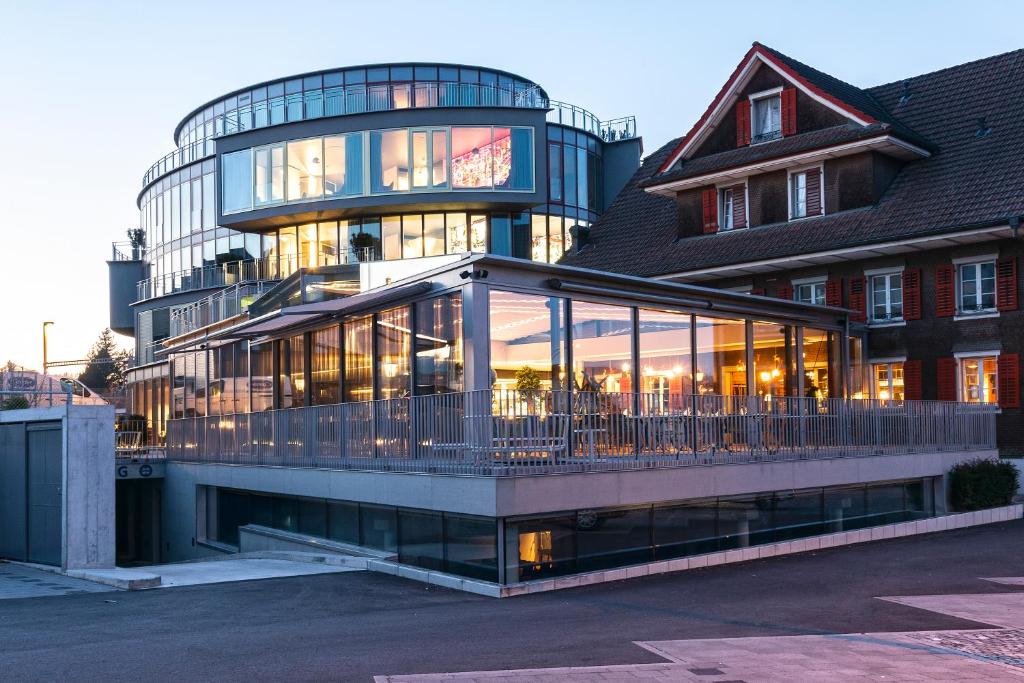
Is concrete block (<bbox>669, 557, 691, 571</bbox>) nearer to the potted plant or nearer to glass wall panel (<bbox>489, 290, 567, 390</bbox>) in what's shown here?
glass wall panel (<bbox>489, 290, 567, 390</bbox>)

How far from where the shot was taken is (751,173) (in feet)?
112

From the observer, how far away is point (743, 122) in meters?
35.0

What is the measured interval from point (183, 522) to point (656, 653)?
21.9 meters

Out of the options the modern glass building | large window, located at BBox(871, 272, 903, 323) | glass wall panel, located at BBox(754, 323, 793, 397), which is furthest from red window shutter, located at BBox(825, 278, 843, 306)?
the modern glass building

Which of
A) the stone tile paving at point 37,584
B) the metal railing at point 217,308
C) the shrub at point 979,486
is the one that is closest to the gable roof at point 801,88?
the shrub at point 979,486

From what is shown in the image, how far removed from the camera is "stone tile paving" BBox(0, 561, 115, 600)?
56.3 ft

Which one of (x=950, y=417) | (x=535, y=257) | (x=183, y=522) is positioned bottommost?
(x=183, y=522)

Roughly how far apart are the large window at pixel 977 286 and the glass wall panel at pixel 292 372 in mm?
16589

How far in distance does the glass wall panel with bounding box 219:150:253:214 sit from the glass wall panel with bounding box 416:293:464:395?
30.9 metres

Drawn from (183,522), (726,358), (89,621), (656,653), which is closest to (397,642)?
(656,653)

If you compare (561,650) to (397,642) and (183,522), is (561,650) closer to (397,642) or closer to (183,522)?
(397,642)

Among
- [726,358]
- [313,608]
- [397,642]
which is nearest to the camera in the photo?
[397,642]

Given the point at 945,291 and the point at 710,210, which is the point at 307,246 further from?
the point at 945,291

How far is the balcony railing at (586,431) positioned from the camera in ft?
50.3
